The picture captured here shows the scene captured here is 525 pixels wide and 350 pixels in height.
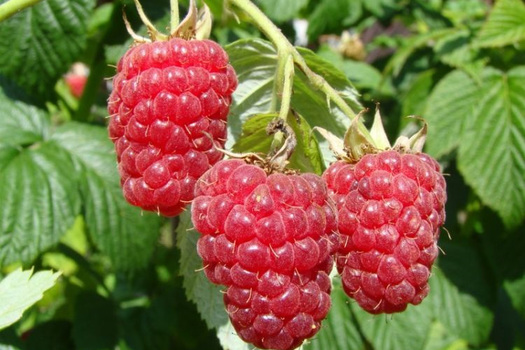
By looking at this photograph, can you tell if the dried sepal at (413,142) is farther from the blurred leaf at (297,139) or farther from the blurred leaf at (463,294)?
the blurred leaf at (463,294)

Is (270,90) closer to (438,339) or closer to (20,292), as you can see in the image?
(20,292)

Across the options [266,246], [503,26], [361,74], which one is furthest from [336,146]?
[361,74]

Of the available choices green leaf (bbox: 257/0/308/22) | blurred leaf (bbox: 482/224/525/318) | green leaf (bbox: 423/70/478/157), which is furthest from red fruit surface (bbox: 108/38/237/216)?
blurred leaf (bbox: 482/224/525/318)

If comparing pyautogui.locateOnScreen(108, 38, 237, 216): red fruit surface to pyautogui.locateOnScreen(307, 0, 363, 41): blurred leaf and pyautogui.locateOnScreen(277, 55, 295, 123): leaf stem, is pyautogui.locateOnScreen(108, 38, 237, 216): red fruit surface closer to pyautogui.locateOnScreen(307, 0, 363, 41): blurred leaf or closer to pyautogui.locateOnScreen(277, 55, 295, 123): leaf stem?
pyautogui.locateOnScreen(277, 55, 295, 123): leaf stem

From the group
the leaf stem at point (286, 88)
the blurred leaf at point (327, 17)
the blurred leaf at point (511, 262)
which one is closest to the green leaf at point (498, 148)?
the blurred leaf at point (511, 262)

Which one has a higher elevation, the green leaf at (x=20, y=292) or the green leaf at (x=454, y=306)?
the green leaf at (x=20, y=292)

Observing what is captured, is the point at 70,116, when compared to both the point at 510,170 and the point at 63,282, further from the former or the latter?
the point at 510,170

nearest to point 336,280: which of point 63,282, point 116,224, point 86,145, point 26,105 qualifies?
point 116,224
